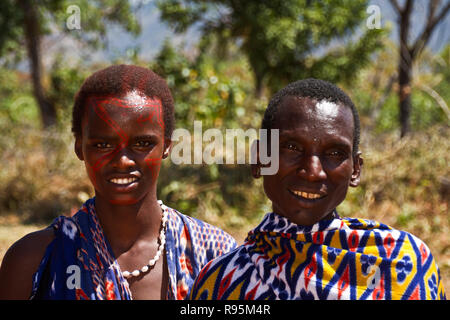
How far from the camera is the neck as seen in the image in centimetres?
204

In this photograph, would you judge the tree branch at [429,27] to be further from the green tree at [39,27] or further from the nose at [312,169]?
the nose at [312,169]

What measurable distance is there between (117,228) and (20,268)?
41 cm

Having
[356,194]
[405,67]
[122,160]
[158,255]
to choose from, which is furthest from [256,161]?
[405,67]

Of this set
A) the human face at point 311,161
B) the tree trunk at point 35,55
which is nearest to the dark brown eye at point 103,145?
the human face at point 311,161

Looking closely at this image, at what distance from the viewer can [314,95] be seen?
171cm

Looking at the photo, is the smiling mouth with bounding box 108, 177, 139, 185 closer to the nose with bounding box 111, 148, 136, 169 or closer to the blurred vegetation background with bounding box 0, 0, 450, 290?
the nose with bounding box 111, 148, 136, 169

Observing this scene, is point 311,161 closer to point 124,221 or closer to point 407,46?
point 124,221

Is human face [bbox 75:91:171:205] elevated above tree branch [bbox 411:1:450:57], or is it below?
below

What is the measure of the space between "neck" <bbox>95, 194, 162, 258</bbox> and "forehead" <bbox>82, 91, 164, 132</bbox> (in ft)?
1.06

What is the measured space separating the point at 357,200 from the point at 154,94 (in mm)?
4589

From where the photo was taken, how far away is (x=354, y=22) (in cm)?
724

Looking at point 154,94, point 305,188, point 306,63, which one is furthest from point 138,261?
point 306,63

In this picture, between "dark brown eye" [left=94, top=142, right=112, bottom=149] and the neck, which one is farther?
the neck

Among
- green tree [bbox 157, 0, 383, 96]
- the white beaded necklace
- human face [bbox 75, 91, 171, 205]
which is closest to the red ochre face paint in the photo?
human face [bbox 75, 91, 171, 205]
